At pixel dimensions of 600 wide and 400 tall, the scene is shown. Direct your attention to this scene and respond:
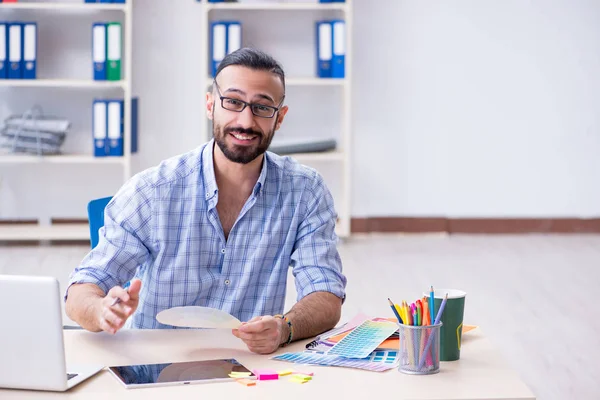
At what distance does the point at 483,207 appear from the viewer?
568 cm

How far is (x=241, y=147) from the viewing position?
1935mm

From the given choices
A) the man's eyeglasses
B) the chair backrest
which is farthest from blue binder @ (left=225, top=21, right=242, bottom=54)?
the man's eyeglasses

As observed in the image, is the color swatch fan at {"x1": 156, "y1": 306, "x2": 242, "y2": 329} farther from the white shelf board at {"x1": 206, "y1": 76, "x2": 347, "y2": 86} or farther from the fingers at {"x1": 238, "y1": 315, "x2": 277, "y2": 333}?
the white shelf board at {"x1": 206, "y1": 76, "x2": 347, "y2": 86}

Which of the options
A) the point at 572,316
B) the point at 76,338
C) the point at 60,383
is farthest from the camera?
the point at 572,316

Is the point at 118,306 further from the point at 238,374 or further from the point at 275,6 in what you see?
the point at 275,6

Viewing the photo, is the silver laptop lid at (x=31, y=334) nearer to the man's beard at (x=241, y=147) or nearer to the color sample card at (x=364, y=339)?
the color sample card at (x=364, y=339)

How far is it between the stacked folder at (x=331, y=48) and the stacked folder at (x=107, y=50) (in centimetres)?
115

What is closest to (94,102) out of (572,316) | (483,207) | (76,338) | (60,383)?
(483,207)

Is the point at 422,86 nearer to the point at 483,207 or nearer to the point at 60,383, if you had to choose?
the point at 483,207

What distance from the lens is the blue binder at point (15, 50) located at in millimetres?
5031

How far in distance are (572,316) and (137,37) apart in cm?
308

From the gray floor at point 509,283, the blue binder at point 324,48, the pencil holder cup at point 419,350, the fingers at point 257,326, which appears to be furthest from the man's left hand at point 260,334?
the blue binder at point 324,48

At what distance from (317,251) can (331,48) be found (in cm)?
339

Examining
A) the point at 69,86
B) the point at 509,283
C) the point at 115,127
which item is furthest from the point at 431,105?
the point at 69,86
